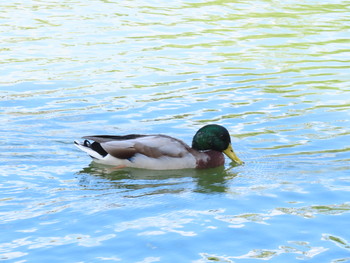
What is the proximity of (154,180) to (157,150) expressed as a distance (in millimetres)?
496

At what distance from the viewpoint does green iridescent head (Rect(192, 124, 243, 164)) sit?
1172cm

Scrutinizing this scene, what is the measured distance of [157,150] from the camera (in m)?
11.4

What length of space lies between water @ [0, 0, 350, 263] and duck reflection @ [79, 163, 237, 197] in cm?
3

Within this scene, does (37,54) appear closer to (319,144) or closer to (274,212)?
(319,144)

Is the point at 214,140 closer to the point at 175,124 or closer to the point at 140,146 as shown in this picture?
the point at 140,146

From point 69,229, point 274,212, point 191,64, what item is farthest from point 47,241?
point 191,64

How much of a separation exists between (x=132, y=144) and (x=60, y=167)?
2.91 feet

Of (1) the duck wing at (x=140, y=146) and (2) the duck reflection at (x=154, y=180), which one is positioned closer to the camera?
(2) the duck reflection at (x=154, y=180)

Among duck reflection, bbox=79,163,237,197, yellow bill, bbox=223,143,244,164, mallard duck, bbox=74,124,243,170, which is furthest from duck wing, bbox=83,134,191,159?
yellow bill, bbox=223,143,244,164

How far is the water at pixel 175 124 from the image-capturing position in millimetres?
8750

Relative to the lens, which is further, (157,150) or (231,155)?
(231,155)

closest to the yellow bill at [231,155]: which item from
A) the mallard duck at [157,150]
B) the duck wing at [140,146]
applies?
the mallard duck at [157,150]

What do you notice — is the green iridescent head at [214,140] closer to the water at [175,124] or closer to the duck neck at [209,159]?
the duck neck at [209,159]

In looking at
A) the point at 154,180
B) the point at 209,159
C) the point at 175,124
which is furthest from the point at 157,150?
the point at 175,124
